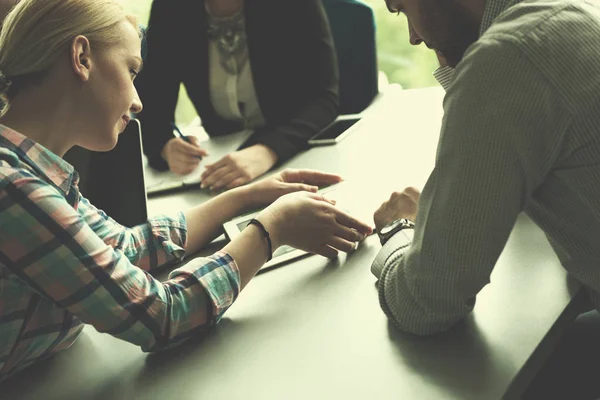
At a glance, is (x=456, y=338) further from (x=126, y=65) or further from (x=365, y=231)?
(x=126, y=65)

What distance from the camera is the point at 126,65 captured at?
1.02 m

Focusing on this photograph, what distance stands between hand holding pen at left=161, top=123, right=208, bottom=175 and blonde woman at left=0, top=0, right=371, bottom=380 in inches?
20.5

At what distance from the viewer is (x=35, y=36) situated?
2.97 ft

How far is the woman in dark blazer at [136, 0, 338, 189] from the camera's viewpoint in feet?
6.23

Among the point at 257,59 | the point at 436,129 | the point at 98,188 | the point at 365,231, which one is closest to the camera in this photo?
the point at 365,231

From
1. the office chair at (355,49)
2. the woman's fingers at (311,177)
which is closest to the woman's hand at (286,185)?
the woman's fingers at (311,177)

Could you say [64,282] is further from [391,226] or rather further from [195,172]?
[195,172]

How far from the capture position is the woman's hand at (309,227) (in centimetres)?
109

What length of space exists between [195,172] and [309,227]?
589 millimetres

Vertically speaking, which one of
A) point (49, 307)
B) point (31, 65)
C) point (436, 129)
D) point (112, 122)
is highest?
point (31, 65)

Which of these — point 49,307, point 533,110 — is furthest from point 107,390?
point 533,110

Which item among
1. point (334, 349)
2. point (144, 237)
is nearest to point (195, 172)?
point (144, 237)

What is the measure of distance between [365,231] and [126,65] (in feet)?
1.65

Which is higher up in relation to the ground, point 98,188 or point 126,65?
point 126,65
